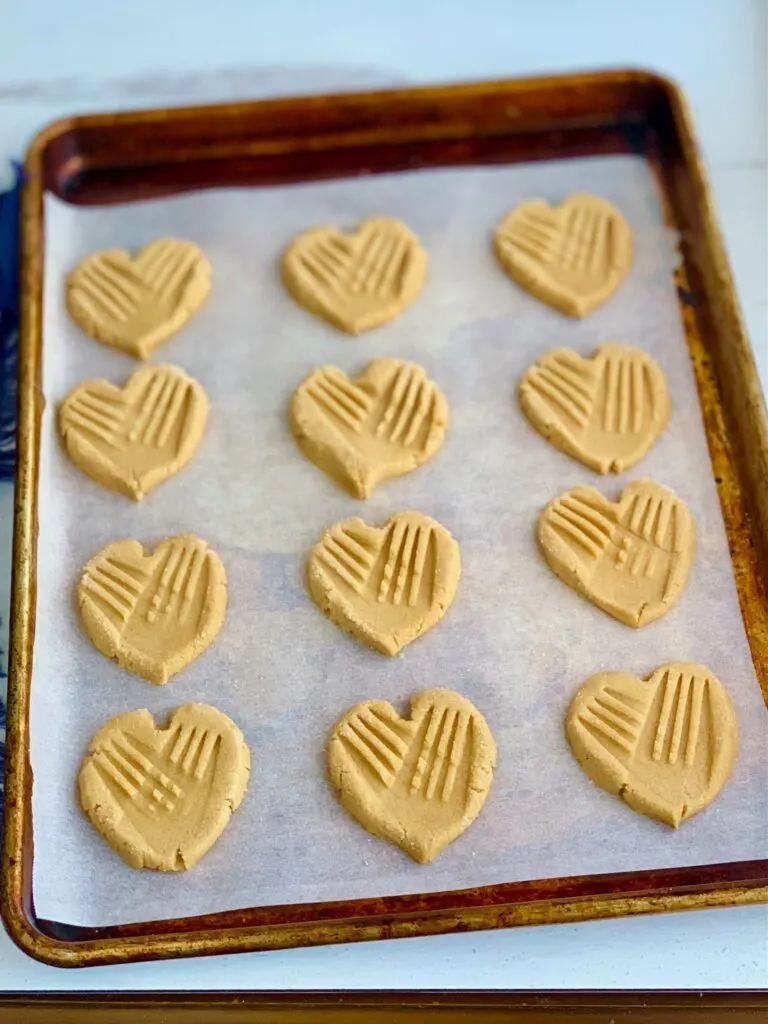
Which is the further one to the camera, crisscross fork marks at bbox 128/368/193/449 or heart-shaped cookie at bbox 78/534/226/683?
crisscross fork marks at bbox 128/368/193/449

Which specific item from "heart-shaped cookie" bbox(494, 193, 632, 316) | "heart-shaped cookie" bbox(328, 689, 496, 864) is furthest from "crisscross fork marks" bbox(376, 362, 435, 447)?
"heart-shaped cookie" bbox(328, 689, 496, 864)

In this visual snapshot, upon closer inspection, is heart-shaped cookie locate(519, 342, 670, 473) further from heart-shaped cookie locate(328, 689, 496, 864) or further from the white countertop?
heart-shaped cookie locate(328, 689, 496, 864)

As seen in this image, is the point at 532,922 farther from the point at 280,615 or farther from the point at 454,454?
the point at 454,454

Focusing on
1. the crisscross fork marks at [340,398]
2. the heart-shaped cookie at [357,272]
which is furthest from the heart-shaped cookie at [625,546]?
the heart-shaped cookie at [357,272]

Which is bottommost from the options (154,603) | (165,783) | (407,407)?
(165,783)

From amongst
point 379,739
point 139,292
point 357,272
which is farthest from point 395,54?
point 379,739

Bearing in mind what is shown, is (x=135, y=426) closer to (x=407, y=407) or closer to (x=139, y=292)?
(x=139, y=292)

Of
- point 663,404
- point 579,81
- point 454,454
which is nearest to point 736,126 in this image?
point 579,81
